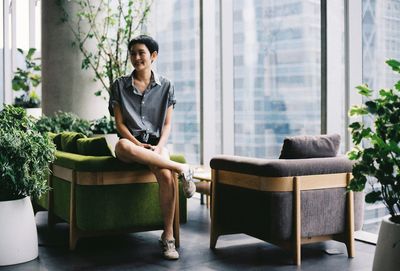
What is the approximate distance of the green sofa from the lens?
A: 3732mm

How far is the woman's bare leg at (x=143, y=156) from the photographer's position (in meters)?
3.70

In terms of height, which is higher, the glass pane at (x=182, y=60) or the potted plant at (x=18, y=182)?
the glass pane at (x=182, y=60)

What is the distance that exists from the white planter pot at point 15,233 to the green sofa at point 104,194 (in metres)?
0.36

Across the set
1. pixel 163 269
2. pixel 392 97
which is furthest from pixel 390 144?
pixel 163 269

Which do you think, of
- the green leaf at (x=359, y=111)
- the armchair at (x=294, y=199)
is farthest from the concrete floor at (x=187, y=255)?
the green leaf at (x=359, y=111)

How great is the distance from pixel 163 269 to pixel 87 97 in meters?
4.22

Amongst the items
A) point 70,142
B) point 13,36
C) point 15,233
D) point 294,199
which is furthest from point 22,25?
point 294,199

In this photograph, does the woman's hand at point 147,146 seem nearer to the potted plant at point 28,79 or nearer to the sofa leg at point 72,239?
the sofa leg at point 72,239

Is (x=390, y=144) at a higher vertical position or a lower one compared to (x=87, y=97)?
lower

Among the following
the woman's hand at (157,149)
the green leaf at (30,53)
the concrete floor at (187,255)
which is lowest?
the concrete floor at (187,255)

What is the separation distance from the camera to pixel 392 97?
2.36m

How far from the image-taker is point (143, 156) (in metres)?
3.71

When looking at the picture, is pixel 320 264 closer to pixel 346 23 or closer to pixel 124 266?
pixel 124 266

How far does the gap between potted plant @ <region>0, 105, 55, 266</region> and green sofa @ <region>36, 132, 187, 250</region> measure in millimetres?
273
